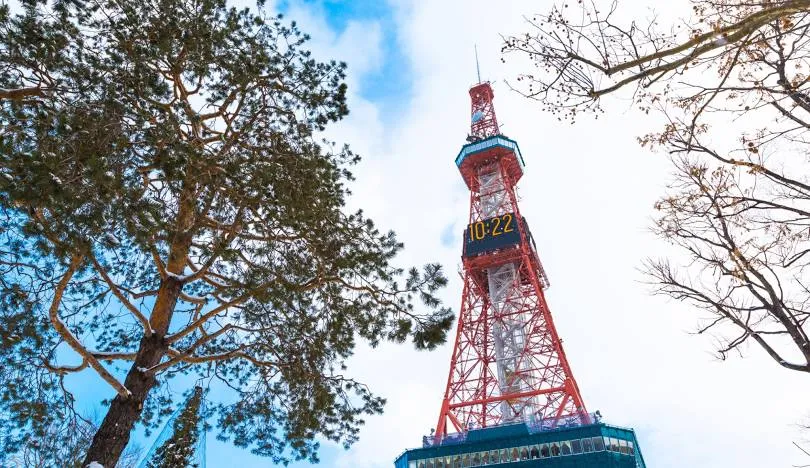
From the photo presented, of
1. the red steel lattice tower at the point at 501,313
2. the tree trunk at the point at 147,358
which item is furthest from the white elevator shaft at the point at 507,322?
the tree trunk at the point at 147,358

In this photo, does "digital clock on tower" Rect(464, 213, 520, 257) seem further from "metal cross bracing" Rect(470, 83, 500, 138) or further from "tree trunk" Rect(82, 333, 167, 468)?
"tree trunk" Rect(82, 333, 167, 468)

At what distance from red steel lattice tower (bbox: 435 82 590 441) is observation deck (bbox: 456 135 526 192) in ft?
0.23

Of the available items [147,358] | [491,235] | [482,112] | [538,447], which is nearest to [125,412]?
[147,358]

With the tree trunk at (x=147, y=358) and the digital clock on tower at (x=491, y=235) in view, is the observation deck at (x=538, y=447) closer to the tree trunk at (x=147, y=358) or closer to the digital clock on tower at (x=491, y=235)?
the digital clock on tower at (x=491, y=235)

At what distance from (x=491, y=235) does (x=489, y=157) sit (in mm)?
7382

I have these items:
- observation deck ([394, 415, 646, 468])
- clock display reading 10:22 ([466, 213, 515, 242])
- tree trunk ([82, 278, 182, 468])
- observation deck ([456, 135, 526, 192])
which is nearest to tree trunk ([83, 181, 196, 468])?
tree trunk ([82, 278, 182, 468])

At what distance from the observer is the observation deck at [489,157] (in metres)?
36.4

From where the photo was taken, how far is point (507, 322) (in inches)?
1224

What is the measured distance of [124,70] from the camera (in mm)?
5215

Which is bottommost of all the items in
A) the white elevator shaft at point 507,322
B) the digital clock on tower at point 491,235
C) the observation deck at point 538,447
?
the observation deck at point 538,447

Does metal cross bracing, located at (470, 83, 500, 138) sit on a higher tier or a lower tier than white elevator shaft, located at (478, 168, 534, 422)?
higher

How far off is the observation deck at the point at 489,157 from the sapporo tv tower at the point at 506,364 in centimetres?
7

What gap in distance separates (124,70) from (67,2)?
1060 millimetres

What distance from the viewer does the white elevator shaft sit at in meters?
28.3
